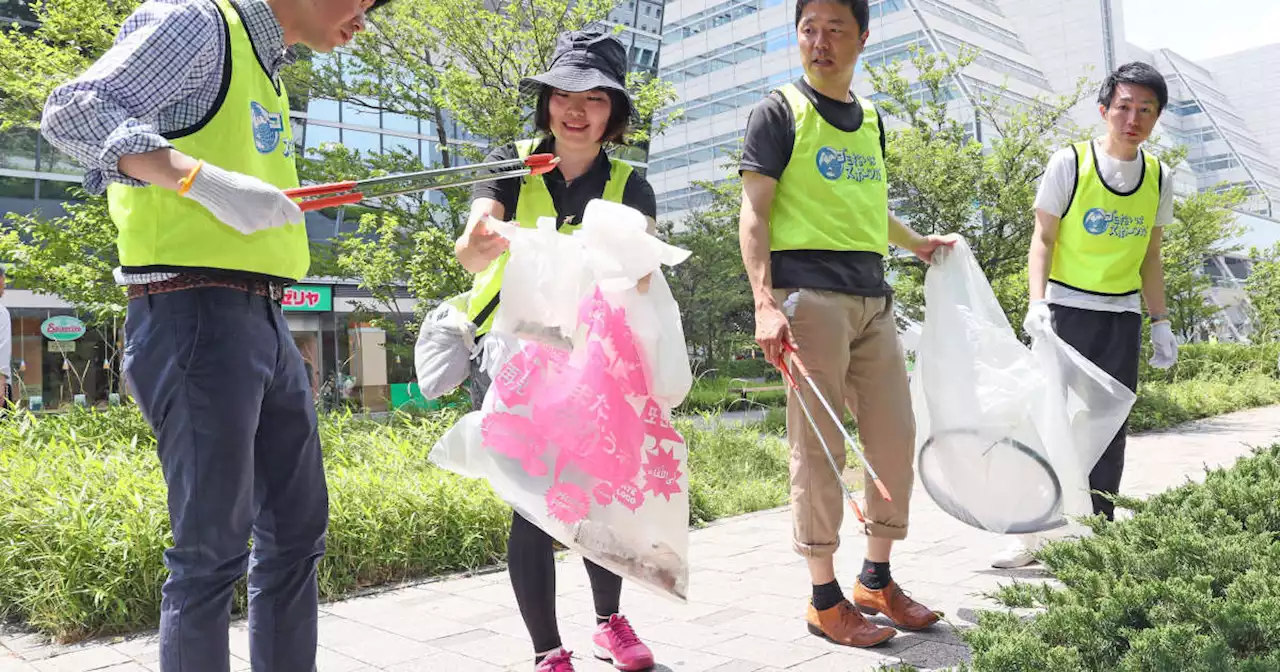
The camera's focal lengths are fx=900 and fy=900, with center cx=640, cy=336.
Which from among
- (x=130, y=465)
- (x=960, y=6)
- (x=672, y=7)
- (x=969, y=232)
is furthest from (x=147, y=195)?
(x=672, y=7)

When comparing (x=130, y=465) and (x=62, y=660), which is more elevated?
(x=130, y=465)

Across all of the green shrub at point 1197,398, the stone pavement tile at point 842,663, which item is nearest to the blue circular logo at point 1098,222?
the stone pavement tile at point 842,663

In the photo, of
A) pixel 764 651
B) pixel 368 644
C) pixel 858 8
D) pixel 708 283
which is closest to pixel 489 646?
pixel 368 644

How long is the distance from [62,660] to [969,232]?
11.3 meters

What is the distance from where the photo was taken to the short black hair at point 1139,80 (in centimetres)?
377

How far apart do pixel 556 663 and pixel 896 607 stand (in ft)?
4.02

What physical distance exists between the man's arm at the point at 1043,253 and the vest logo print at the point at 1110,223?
143 millimetres

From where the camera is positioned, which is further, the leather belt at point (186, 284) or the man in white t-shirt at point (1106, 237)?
the man in white t-shirt at point (1106, 237)

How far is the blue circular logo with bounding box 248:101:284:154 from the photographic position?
75.4 inches

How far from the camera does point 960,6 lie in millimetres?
37719

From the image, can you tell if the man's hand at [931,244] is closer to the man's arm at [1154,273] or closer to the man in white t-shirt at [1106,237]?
the man in white t-shirt at [1106,237]

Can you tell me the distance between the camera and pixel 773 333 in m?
2.83

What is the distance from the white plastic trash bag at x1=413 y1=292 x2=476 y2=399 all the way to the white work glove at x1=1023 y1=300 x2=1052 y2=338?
96.1 inches

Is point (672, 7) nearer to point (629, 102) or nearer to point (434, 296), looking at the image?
point (434, 296)
